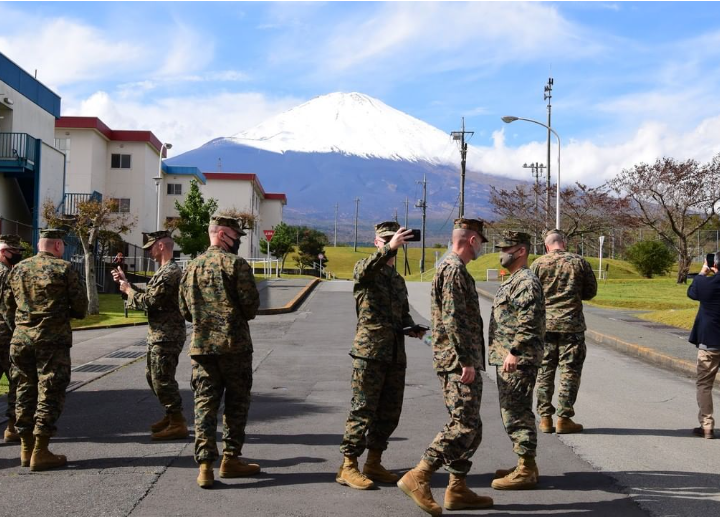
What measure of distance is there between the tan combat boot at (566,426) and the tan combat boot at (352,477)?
2.62 metres

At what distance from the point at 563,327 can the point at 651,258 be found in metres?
46.2

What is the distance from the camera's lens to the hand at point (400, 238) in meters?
5.33

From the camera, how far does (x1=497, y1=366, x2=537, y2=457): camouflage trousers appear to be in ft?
18.9

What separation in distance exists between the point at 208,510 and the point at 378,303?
1.83m

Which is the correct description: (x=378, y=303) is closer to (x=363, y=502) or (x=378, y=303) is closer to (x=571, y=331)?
(x=363, y=502)

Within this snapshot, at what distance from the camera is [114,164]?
173ft

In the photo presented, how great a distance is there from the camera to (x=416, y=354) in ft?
46.5

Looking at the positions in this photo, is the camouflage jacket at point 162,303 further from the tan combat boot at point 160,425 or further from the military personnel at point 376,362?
the military personnel at point 376,362

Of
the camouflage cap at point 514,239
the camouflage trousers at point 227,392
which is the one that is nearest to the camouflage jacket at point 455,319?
the camouflage cap at point 514,239

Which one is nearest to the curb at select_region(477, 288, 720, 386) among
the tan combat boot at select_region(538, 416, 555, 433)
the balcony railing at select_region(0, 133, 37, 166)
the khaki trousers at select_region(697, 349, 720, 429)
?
the khaki trousers at select_region(697, 349, 720, 429)

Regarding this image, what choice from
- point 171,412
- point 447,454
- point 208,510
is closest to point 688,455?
point 447,454

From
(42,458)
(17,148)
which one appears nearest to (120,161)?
(17,148)

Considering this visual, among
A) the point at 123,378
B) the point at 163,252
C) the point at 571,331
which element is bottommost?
the point at 123,378

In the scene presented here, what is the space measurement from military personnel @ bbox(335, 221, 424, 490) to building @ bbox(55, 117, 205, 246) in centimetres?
4313
